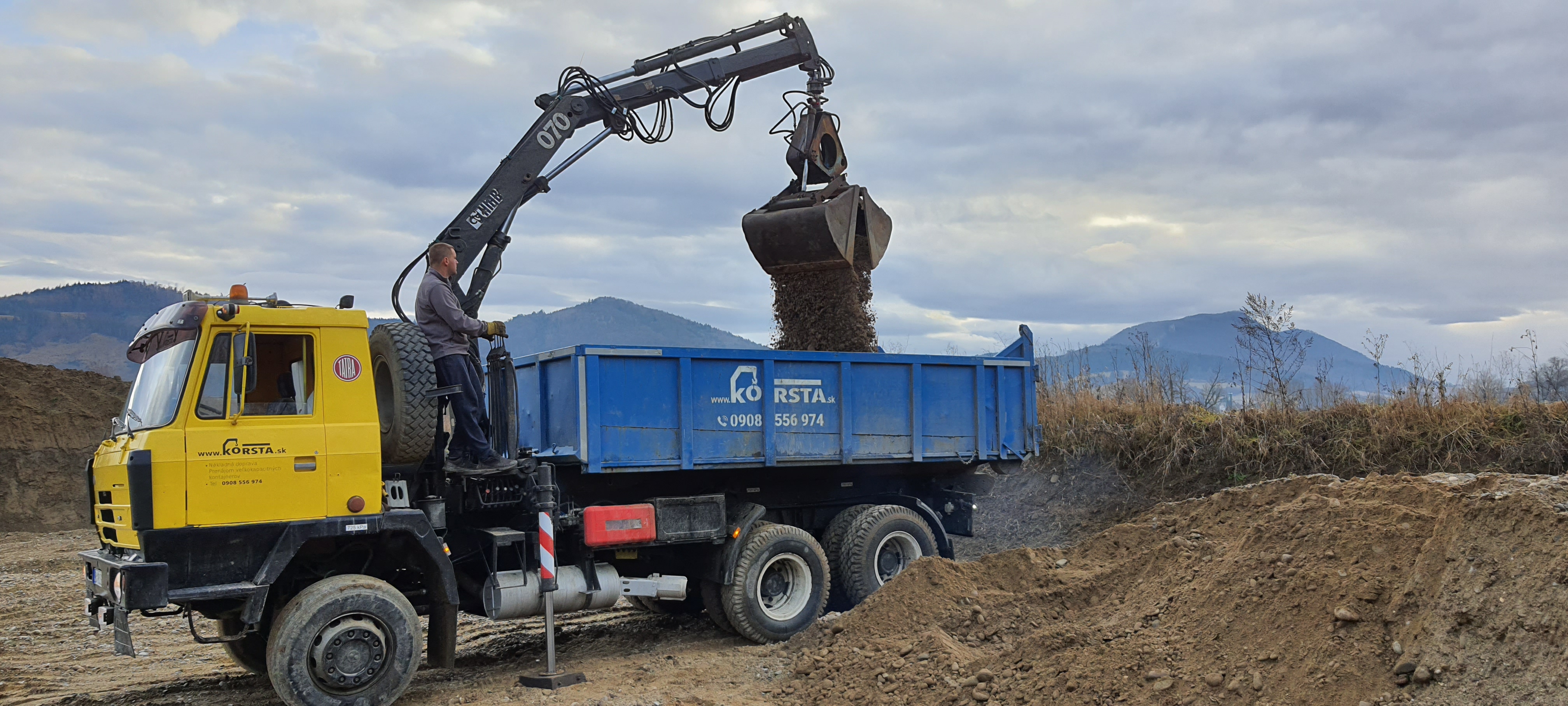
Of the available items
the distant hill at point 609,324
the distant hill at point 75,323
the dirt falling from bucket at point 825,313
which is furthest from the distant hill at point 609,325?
the dirt falling from bucket at point 825,313

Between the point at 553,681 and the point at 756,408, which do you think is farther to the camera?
the point at 756,408

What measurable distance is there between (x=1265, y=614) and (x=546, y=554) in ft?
14.8

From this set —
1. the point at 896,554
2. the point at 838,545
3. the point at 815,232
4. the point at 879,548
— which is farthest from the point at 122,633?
the point at 815,232

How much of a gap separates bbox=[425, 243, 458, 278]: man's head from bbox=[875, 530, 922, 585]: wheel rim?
421cm

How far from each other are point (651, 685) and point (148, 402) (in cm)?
346

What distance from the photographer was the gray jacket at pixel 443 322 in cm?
710

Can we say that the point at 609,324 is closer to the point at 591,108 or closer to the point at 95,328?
the point at 95,328

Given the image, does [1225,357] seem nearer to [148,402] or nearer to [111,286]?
[148,402]

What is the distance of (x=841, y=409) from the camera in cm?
877

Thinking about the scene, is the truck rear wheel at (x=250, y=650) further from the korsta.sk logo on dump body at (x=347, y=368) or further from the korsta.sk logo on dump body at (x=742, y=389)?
the korsta.sk logo on dump body at (x=742, y=389)

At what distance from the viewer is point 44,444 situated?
1927 cm

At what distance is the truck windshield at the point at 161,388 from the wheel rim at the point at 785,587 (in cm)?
431

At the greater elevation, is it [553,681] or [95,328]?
[95,328]

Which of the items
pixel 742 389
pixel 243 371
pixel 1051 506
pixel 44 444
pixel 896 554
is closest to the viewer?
pixel 243 371
